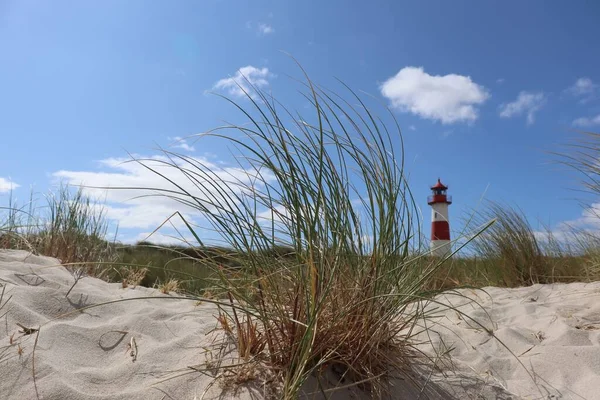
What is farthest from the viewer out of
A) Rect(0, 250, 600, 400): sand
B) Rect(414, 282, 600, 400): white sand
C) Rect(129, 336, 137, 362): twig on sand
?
Rect(414, 282, 600, 400): white sand

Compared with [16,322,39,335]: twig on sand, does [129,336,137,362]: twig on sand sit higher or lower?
lower

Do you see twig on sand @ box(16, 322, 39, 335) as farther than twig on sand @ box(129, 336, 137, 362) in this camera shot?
Yes

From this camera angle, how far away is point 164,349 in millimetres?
1855

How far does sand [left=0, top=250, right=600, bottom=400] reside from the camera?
1608 millimetres

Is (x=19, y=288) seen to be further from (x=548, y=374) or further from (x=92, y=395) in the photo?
(x=548, y=374)

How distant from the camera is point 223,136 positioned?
72.1 inches

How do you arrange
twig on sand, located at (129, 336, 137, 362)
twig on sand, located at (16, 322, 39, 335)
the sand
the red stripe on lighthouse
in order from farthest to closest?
the red stripe on lighthouse → twig on sand, located at (16, 322, 39, 335) → twig on sand, located at (129, 336, 137, 362) → the sand

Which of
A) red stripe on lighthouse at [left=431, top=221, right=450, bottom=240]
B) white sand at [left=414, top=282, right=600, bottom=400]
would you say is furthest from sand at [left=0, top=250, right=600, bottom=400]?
red stripe on lighthouse at [left=431, top=221, right=450, bottom=240]

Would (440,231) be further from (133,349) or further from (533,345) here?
(133,349)

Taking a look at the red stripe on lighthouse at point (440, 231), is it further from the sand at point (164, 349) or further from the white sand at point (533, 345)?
the sand at point (164, 349)

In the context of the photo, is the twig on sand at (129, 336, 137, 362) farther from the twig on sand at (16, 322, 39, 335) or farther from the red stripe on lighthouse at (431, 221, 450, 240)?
the red stripe on lighthouse at (431, 221, 450, 240)

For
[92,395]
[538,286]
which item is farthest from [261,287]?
[538,286]

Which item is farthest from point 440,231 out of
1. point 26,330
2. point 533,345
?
point 26,330

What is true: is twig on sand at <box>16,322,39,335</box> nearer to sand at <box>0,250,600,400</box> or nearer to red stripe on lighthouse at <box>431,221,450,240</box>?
sand at <box>0,250,600,400</box>
